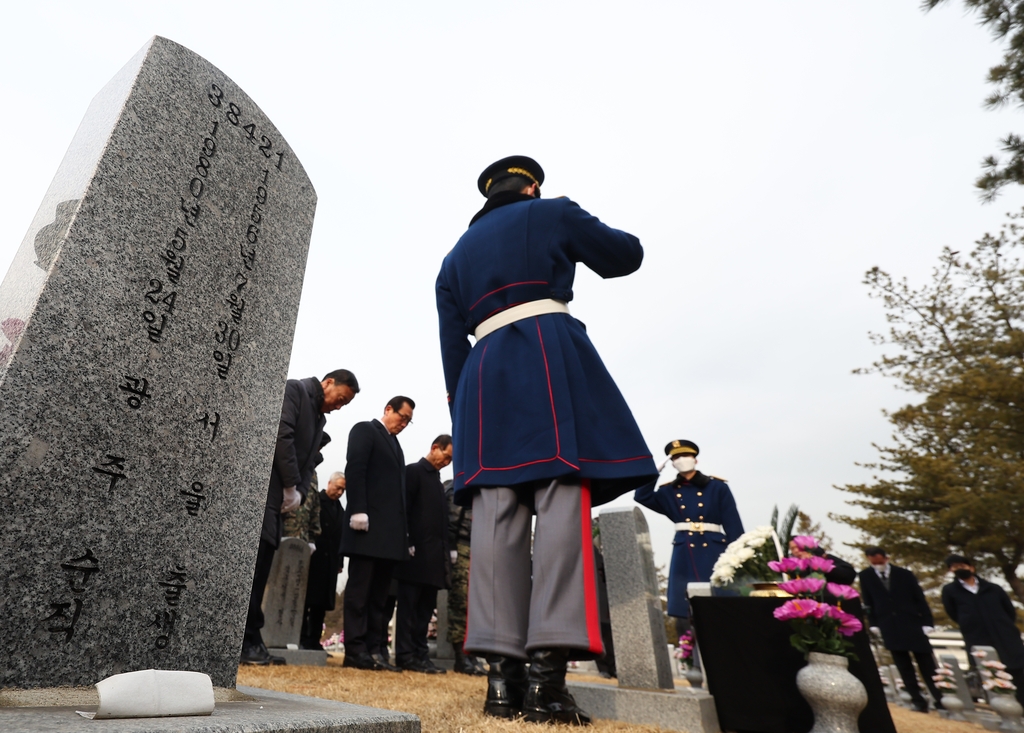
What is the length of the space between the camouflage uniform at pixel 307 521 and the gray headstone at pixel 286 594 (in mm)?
229

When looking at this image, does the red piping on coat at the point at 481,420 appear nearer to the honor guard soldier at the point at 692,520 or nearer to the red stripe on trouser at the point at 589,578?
the red stripe on trouser at the point at 589,578

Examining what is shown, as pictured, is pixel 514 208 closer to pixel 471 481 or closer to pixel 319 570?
pixel 471 481

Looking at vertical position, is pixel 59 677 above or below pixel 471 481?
below

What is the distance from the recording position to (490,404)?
2625mm

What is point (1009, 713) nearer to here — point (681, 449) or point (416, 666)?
point (681, 449)

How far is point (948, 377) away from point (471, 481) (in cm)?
→ 2121

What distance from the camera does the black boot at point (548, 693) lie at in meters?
2.09

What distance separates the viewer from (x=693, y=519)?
607cm

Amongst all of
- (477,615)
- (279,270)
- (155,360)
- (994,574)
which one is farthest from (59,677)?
(994,574)

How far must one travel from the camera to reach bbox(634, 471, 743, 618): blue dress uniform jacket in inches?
231

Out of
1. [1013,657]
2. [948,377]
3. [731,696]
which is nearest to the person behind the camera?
[731,696]

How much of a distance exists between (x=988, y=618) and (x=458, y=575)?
669cm

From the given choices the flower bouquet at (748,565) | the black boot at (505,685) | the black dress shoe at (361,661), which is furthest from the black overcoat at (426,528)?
the black boot at (505,685)

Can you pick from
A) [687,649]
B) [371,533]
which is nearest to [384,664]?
[371,533]
